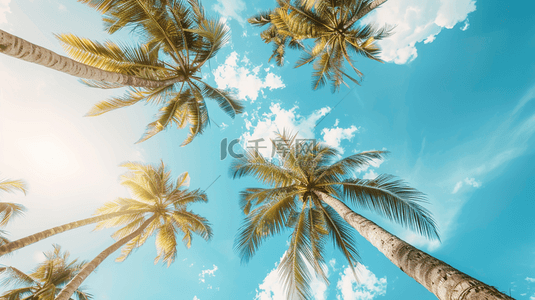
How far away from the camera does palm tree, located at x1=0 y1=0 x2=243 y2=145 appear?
436cm

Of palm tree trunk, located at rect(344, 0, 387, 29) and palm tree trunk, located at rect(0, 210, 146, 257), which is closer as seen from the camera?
palm tree trunk, located at rect(0, 210, 146, 257)

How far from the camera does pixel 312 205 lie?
7031mm

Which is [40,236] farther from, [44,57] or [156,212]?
[44,57]

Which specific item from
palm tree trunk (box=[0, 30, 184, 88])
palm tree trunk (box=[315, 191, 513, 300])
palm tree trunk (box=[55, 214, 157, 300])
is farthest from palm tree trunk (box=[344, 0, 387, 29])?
palm tree trunk (box=[55, 214, 157, 300])

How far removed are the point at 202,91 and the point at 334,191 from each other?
6.60m

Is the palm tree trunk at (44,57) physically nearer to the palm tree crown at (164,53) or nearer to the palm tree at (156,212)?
the palm tree crown at (164,53)

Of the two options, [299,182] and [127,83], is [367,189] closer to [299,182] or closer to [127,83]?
[299,182]

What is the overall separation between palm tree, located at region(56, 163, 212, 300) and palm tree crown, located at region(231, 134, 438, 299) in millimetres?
3662

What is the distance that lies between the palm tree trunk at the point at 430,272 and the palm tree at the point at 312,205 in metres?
0.03

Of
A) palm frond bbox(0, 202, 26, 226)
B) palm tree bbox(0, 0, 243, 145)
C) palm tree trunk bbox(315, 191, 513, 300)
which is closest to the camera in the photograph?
palm tree trunk bbox(315, 191, 513, 300)

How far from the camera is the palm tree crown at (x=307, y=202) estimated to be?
16.7 feet

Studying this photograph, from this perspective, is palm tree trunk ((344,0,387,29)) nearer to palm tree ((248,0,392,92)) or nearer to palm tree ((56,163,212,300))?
palm tree ((248,0,392,92))

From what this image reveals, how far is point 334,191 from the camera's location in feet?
21.5

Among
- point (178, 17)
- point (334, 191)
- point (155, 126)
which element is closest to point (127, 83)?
point (178, 17)
